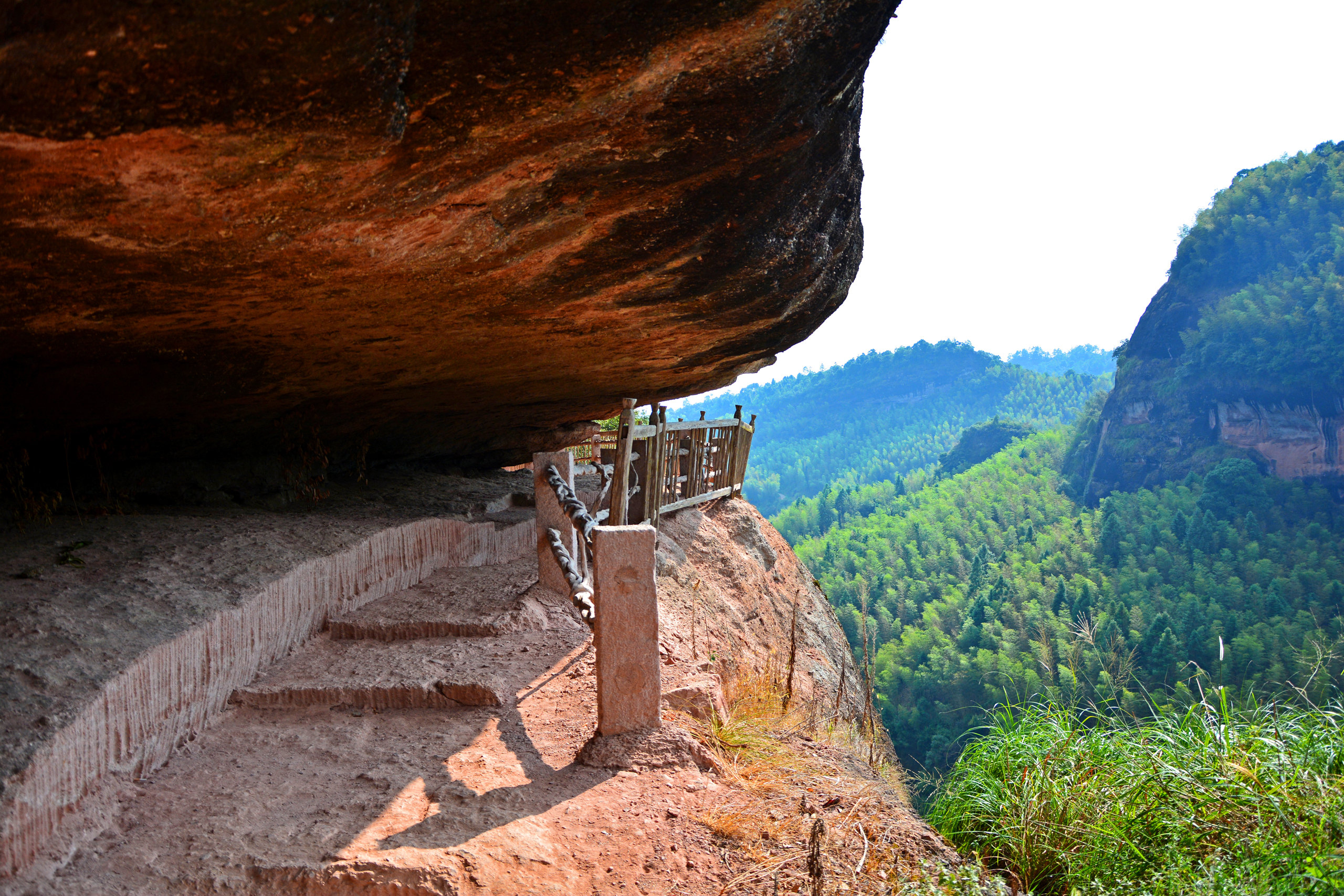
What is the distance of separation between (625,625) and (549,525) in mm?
2008

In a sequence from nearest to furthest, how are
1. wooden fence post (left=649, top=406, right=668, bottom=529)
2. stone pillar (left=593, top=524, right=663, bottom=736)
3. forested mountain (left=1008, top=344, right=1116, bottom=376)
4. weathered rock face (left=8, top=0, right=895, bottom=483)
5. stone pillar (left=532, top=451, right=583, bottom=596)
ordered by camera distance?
1. weathered rock face (left=8, top=0, right=895, bottom=483)
2. stone pillar (left=593, top=524, right=663, bottom=736)
3. stone pillar (left=532, top=451, right=583, bottom=596)
4. wooden fence post (left=649, top=406, right=668, bottom=529)
5. forested mountain (left=1008, top=344, right=1116, bottom=376)

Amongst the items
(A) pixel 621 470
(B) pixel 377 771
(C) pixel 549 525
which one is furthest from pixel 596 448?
(B) pixel 377 771

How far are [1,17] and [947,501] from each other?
6093 centimetres

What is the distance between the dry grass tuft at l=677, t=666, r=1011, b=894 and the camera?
2254 mm

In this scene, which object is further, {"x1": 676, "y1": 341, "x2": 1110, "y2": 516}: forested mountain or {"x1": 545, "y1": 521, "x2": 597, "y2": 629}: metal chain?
{"x1": 676, "y1": 341, "x2": 1110, "y2": 516}: forested mountain

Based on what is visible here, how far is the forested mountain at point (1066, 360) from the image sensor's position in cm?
17375

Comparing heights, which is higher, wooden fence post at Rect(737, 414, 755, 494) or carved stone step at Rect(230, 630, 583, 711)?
wooden fence post at Rect(737, 414, 755, 494)

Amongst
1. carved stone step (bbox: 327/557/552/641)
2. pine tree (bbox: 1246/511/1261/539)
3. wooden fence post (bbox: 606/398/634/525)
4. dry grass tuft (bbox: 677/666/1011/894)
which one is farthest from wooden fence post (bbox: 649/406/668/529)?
pine tree (bbox: 1246/511/1261/539)

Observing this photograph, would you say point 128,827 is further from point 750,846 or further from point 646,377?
point 646,377

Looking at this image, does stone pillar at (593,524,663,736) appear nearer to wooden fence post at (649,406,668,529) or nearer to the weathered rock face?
the weathered rock face

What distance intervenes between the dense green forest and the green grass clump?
20.9m

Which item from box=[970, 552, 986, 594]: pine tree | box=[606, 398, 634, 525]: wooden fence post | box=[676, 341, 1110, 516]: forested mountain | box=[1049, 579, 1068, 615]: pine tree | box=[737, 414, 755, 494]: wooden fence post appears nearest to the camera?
box=[606, 398, 634, 525]: wooden fence post

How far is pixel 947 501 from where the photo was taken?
2304 inches

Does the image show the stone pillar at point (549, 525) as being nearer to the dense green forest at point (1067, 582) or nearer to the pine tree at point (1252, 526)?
the dense green forest at point (1067, 582)
